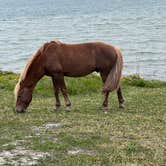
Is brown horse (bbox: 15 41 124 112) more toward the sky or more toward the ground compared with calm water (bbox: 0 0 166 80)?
more toward the sky

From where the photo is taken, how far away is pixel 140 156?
27.7ft

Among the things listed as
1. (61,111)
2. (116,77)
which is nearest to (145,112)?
(116,77)

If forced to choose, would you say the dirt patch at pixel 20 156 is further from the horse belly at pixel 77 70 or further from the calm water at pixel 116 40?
the calm water at pixel 116 40

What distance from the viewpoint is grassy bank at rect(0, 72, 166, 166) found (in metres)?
8.38

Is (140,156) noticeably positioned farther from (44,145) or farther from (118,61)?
(118,61)

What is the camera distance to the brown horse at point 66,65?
12.8 meters

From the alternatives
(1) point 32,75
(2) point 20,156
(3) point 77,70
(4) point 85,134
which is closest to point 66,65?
(3) point 77,70

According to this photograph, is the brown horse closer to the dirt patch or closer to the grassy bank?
the grassy bank

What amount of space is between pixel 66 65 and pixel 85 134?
347cm

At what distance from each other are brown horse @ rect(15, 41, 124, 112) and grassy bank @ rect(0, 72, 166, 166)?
66 cm

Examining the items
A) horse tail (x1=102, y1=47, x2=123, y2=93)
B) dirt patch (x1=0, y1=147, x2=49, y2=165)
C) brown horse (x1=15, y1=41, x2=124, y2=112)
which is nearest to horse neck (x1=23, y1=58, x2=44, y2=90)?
brown horse (x1=15, y1=41, x2=124, y2=112)

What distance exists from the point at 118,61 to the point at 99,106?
173 cm

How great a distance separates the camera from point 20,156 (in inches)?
332

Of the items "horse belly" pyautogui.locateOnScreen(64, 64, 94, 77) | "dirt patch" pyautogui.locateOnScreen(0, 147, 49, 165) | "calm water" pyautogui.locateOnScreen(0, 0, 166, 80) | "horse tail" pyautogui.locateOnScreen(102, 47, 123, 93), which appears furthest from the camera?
"calm water" pyautogui.locateOnScreen(0, 0, 166, 80)
